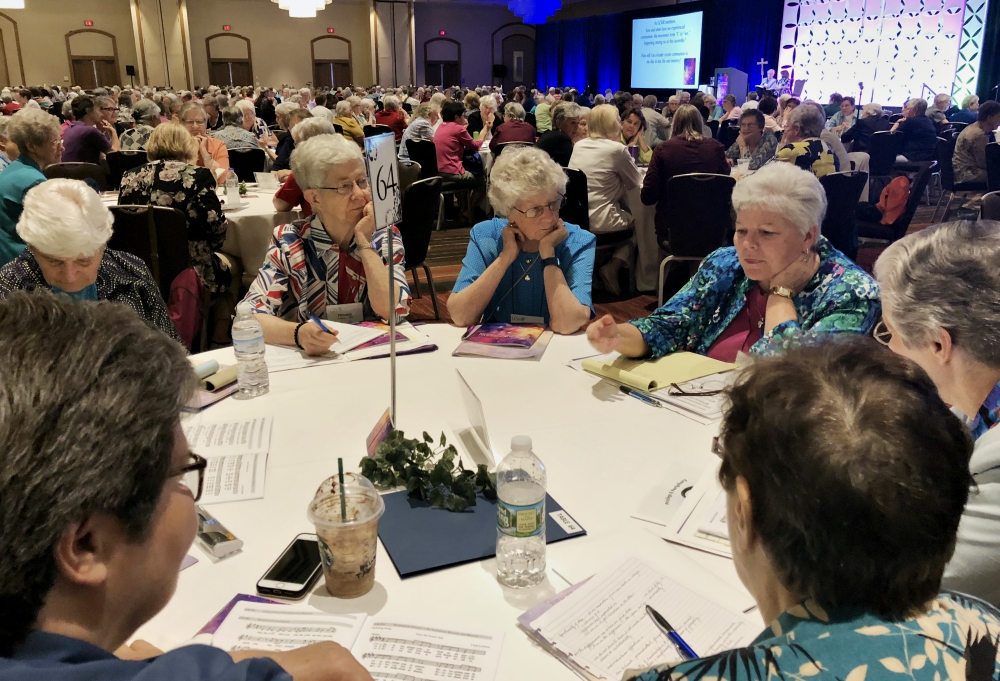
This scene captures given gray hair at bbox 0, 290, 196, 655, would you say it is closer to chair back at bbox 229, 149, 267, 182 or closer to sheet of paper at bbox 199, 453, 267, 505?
sheet of paper at bbox 199, 453, 267, 505

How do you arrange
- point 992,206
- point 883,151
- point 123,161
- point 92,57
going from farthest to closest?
point 92,57 < point 883,151 < point 123,161 < point 992,206

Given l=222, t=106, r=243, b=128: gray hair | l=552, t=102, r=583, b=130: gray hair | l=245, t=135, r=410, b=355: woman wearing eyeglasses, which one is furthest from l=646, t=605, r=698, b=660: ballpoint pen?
l=222, t=106, r=243, b=128: gray hair

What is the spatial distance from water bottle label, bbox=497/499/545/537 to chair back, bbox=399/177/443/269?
332 centimetres

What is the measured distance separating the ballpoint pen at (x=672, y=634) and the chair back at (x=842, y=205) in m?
3.80

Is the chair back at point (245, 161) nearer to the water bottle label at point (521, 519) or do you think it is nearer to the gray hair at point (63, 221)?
the gray hair at point (63, 221)

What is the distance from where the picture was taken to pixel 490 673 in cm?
101

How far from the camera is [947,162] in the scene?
24.2ft

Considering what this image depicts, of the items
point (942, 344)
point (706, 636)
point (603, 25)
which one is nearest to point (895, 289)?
point (942, 344)

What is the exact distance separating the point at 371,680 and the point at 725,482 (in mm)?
522

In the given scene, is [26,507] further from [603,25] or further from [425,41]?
[425,41]

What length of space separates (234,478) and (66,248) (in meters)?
1.13

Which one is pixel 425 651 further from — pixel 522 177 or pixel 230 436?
pixel 522 177

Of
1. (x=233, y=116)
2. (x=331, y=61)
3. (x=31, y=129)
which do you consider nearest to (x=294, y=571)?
(x=31, y=129)

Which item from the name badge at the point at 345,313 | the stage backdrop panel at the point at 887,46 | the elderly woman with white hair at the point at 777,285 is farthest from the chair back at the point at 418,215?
the stage backdrop panel at the point at 887,46
